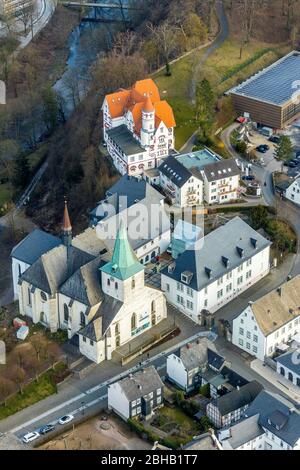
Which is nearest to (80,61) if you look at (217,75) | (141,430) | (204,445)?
(217,75)

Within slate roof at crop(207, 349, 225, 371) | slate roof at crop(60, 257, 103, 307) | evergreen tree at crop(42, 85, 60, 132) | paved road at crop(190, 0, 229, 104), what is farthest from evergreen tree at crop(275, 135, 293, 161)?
evergreen tree at crop(42, 85, 60, 132)

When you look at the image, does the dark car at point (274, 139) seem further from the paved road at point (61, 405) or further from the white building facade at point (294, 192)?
the paved road at point (61, 405)

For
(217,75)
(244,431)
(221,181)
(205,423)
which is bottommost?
(205,423)

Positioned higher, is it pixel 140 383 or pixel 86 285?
pixel 86 285

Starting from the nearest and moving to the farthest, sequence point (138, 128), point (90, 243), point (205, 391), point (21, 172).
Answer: point (205, 391) < point (90, 243) < point (138, 128) < point (21, 172)

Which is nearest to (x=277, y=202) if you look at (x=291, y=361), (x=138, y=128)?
(x=138, y=128)

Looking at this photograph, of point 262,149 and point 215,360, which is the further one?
point 262,149

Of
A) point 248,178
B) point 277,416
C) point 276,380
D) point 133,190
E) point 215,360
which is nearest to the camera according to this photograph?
point 277,416

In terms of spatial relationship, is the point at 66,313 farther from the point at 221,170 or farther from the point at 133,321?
the point at 221,170
